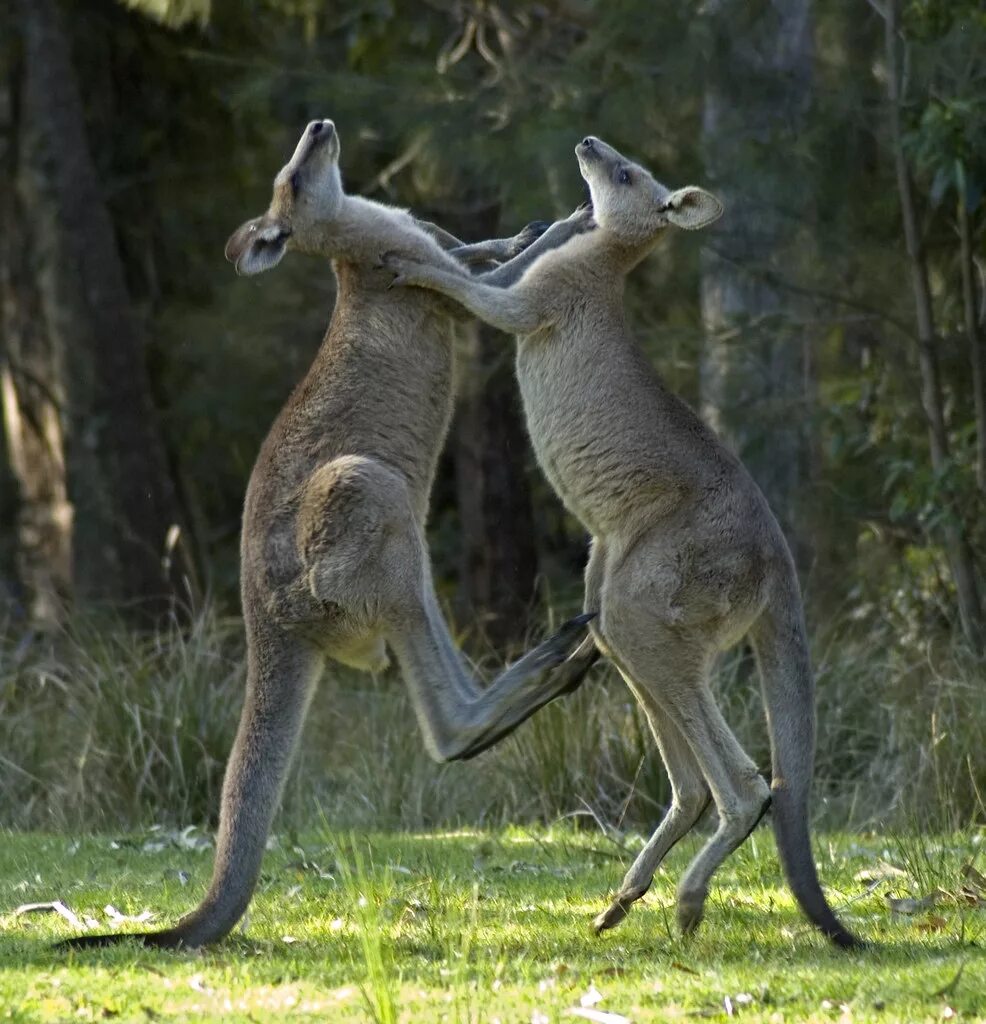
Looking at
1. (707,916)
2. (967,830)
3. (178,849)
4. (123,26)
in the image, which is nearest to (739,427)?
(967,830)

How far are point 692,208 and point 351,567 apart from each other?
189 centimetres

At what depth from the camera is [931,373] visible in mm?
11289

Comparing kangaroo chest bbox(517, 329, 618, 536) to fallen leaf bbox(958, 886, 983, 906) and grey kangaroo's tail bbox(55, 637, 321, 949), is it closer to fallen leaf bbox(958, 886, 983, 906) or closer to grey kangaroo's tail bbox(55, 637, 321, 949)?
grey kangaroo's tail bbox(55, 637, 321, 949)

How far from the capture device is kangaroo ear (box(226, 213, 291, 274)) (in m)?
6.92

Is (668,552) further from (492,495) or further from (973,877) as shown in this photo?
(492,495)

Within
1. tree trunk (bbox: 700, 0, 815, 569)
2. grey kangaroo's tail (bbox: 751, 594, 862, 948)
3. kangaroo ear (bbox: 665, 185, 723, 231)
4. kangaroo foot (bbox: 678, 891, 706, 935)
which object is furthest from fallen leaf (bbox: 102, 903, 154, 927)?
tree trunk (bbox: 700, 0, 815, 569)

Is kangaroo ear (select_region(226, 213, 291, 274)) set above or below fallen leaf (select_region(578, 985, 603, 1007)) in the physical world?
above

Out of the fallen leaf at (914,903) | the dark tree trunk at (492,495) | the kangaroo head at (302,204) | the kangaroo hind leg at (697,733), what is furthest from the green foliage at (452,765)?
the dark tree trunk at (492,495)

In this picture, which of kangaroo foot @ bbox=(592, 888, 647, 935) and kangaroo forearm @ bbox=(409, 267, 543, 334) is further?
kangaroo forearm @ bbox=(409, 267, 543, 334)

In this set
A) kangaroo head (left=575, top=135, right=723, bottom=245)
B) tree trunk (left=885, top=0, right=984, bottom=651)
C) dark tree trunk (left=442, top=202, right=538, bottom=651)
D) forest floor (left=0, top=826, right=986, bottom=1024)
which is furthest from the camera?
dark tree trunk (left=442, top=202, right=538, bottom=651)

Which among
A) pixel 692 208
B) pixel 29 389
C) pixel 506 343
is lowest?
pixel 692 208

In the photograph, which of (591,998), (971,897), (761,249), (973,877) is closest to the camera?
(591,998)

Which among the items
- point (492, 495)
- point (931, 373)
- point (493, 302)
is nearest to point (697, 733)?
point (493, 302)

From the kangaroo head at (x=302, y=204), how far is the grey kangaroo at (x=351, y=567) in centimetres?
3
